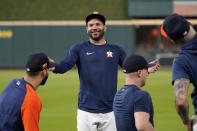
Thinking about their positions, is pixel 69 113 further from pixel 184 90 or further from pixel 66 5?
pixel 66 5

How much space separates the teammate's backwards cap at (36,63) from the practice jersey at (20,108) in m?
0.20

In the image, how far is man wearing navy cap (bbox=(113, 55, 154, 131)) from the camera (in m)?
5.67

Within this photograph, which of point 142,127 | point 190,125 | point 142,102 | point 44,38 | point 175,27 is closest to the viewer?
point 142,127

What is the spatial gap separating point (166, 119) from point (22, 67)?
22.2m

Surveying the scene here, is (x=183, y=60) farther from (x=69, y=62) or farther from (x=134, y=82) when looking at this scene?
(x=69, y=62)

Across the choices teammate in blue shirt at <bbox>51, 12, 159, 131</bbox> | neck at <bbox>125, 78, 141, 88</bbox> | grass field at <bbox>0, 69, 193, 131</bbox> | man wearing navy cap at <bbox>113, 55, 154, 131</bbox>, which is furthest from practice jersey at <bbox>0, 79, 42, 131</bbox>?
grass field at <bbox>0, 69, 193, 131</bbox>

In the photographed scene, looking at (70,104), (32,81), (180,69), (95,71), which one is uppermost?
(180,69)

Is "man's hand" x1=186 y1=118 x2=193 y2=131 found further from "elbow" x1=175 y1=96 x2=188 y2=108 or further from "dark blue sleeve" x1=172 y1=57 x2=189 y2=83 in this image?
"dark blue sleeve" x1=172 y1=57 x2=189 y2=83

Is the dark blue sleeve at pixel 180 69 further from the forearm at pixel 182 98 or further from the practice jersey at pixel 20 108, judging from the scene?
the practice jersey at pixel 20 108

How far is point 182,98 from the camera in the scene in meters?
5.99

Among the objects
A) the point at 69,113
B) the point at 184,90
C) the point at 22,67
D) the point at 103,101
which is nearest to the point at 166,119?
the point at 69,113

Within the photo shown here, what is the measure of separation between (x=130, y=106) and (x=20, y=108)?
1.15 metres

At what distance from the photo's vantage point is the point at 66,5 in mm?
40500

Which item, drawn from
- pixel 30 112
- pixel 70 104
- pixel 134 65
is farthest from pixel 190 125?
pixel 70 104
